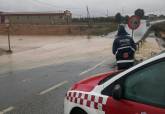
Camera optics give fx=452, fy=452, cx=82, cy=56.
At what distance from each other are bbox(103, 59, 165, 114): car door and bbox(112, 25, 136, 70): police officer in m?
6.66

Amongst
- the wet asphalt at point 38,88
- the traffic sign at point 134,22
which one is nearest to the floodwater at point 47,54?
the traffic sign at point 134,22

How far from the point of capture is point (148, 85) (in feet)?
15.7

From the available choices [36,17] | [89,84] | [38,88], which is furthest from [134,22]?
[36,17]

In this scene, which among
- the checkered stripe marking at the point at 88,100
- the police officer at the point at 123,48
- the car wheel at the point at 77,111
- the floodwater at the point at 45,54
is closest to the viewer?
the checkered stripe marking at the point at 88,100

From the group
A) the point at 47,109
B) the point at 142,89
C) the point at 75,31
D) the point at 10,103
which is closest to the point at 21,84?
the point at 10,103

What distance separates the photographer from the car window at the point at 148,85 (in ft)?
15.0

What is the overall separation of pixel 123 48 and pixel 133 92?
6999 mm

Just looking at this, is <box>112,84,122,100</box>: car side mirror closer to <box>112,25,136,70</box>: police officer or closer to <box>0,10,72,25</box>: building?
<box>112,25,136,70</box>: police officer

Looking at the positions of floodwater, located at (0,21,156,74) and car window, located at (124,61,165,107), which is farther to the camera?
floodwater, located at (0,21,156,74)

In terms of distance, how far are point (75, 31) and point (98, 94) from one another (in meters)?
61.7

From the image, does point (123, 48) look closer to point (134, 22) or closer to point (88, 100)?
point (88, 100)

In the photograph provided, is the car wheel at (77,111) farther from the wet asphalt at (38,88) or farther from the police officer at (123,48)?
the police officer at (123,48)

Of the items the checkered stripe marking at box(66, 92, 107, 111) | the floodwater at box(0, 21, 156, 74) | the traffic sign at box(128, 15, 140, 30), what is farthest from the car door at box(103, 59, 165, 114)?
the traffic sign at box(128, 15, 140, 30)

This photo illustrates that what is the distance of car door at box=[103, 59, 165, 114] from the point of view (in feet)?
15.0
